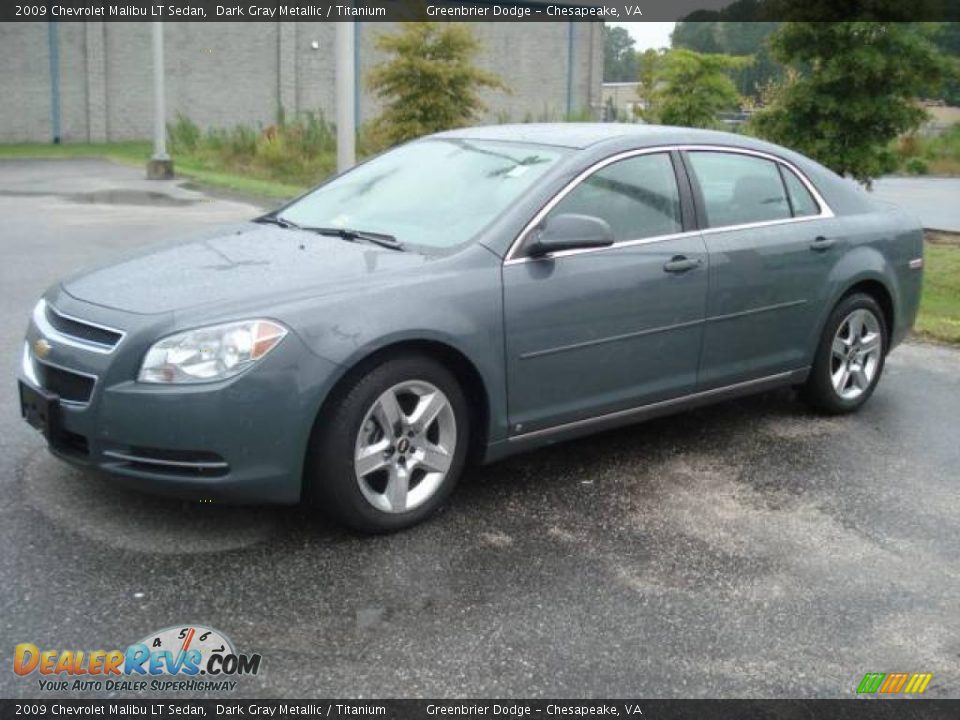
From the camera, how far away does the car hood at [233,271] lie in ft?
14.0

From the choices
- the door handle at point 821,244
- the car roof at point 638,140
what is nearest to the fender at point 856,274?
Answer: the door handle at point 821,244

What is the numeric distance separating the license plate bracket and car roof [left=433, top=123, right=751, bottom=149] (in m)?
2.50

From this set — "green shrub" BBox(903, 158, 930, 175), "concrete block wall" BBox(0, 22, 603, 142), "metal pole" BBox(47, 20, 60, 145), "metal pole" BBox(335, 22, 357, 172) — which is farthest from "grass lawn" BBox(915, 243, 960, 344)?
"metal pole" BBox(47, 20, 60, 145)

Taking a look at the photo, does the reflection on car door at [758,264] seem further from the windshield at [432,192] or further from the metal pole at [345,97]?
the metal pole at [345,97]

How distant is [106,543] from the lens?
13.8ft

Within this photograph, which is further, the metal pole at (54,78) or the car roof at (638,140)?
the metal pole at (54,78)

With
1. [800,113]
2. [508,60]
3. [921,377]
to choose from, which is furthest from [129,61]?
[921,377]

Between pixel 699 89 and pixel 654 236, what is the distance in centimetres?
2423

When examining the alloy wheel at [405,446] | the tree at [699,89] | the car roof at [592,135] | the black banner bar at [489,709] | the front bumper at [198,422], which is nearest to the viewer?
the black banner bar at [489,709]

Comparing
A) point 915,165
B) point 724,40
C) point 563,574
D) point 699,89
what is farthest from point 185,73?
point 724,40

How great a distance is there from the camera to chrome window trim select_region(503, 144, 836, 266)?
189 inches

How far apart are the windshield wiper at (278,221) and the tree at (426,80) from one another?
48.6 ft

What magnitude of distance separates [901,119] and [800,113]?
120 cm

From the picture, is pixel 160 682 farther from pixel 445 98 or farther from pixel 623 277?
pixel 445 98
